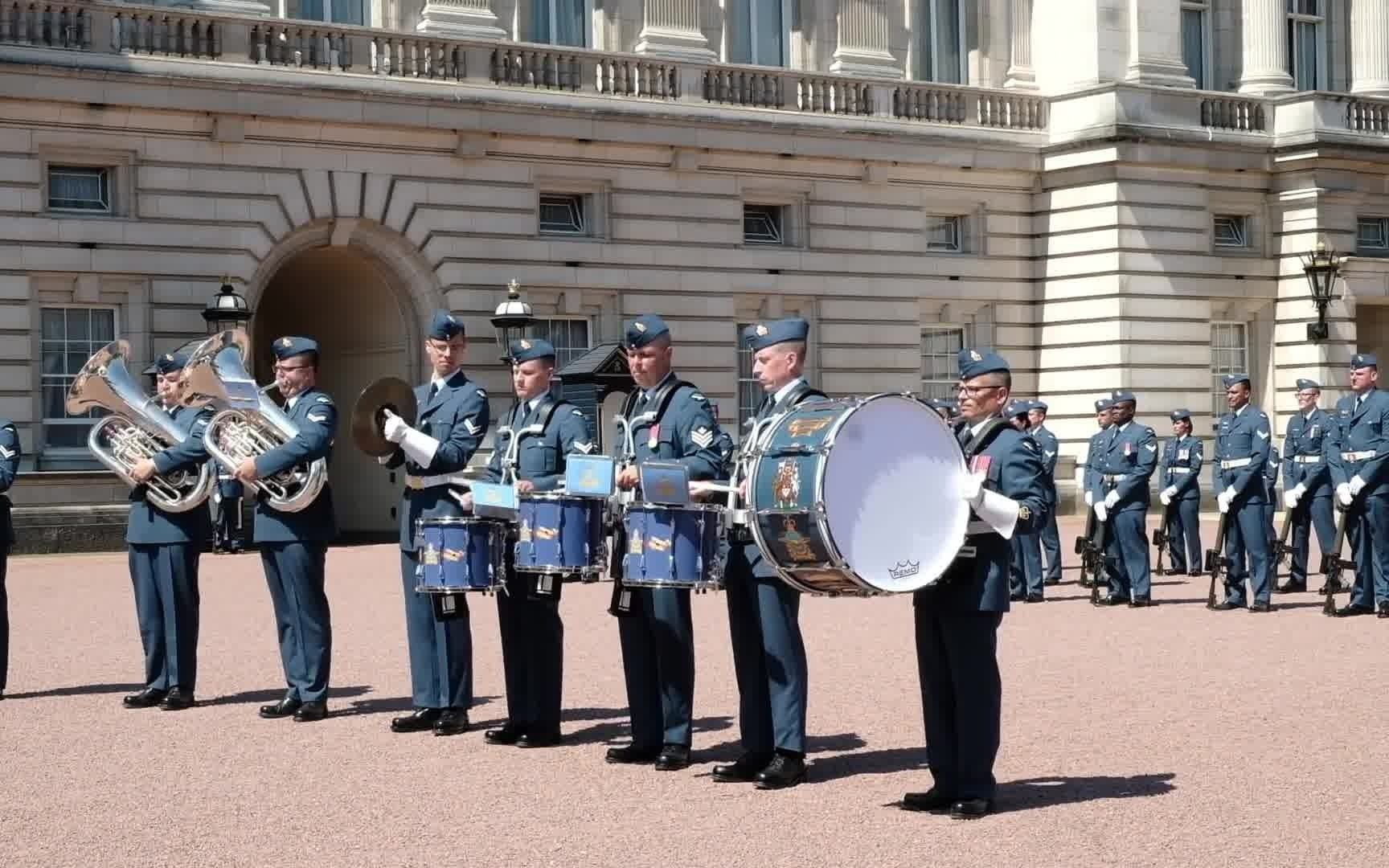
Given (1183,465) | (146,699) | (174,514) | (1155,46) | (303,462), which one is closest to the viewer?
(303,462)

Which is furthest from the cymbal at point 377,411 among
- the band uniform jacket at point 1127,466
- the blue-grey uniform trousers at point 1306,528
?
the blue-grey uniform trousers at point 1306,528

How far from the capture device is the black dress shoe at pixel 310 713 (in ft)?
41.1

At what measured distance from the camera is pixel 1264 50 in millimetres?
37656

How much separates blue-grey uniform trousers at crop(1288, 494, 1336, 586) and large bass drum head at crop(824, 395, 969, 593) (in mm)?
12162

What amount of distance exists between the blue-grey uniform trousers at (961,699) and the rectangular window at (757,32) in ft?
79.9

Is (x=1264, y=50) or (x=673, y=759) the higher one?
(x=1264, y=50)

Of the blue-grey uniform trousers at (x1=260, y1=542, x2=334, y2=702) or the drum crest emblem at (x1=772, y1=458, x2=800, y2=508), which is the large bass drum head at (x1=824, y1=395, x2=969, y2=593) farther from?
the blue-grey uniform trousers at (x1=260, y1=542, x2=334, y2=702)

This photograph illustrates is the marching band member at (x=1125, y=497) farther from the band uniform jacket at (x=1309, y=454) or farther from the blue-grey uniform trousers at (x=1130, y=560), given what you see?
the band uniform jacket at (x=1309, y=454)

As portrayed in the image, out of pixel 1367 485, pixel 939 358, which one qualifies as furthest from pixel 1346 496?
pixel 939 358

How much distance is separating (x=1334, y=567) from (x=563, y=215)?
15060 millimetres

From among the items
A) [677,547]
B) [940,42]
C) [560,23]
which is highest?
[940,42]

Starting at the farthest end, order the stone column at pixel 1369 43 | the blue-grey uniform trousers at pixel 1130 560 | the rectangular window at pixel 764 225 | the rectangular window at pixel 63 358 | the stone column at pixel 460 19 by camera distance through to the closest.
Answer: the stone column at pixel 1369 43 → the rectangular window at pixel 764 225 → the stone column at pixel 460 19 → the rectangular window at pixel 63 358 → the blue-grey uniform trousers at pixel 1130 560

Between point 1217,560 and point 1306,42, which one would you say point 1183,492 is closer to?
point 1217,560

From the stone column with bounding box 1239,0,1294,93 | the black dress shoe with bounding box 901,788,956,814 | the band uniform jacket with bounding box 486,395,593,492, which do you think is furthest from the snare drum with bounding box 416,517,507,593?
the stone column with bounding box 1239,0,1294,93
